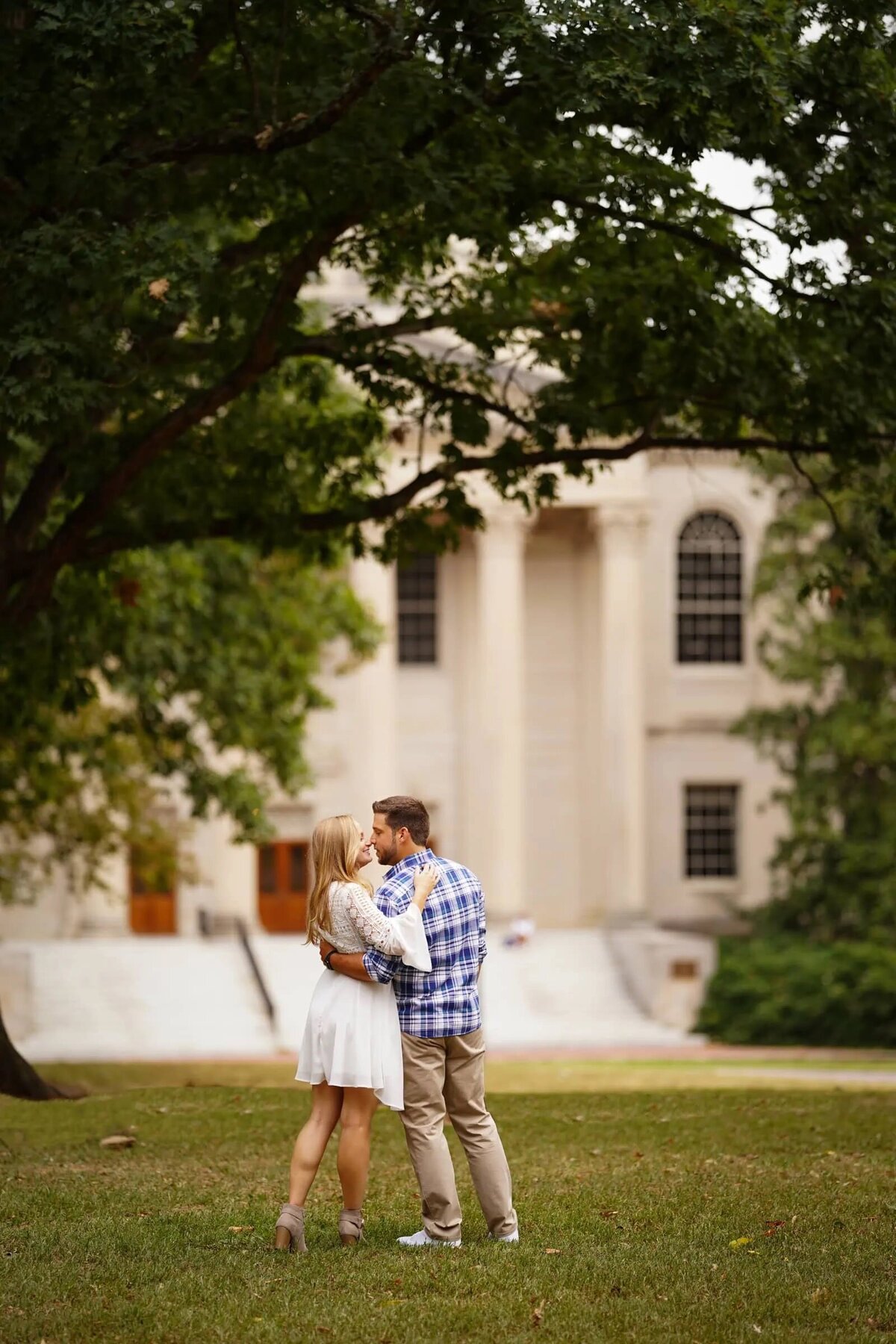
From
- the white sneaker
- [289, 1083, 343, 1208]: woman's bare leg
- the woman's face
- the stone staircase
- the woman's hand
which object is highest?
the woman's face

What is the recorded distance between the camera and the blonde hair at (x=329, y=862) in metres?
8.18

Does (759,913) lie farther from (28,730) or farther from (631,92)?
(631,92)

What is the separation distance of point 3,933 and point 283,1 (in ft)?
105

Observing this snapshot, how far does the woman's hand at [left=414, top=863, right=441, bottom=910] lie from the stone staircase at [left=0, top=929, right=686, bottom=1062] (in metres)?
23.5

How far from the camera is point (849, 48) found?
1169 cm

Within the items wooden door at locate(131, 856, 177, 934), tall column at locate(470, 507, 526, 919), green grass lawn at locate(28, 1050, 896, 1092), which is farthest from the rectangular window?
green grass lawn at locate(28, 1050, 896, 1092)

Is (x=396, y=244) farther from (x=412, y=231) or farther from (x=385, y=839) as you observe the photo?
(x=385, y=839)

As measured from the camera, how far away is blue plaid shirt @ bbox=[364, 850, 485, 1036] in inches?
324

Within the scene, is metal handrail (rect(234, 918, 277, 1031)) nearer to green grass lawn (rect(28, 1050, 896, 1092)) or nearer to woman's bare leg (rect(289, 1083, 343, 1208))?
green grass lawn (rect(28, 1050, 896, 1092))

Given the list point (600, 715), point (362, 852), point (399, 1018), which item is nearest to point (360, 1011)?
point (399, 1018)

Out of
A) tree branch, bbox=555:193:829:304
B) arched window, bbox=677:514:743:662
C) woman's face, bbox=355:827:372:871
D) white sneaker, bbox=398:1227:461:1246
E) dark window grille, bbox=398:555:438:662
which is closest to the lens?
woman's face, bbox=355:827:372:871

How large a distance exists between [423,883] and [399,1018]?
2.02 ft

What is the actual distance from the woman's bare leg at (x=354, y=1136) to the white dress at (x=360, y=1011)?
0.38 feet

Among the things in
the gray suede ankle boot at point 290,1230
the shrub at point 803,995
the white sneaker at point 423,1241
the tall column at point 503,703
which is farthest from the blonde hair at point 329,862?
the tall column at point 503,703
